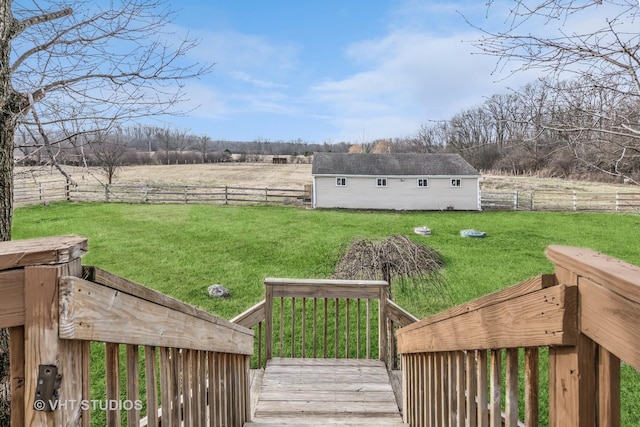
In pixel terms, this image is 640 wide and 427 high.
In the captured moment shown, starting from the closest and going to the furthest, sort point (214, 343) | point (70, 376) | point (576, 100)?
point (70, 376), point (214, 343), point (576, 100)

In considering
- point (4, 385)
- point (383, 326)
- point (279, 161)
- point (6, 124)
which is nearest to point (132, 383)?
point (4, 385)

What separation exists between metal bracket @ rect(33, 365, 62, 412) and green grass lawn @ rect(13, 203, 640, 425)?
5.70 m

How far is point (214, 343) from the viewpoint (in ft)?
6.55

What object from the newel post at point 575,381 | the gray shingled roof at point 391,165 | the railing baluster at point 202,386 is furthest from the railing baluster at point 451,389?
the gray shingled roof at point 391,165

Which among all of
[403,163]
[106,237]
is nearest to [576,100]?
[106,237]

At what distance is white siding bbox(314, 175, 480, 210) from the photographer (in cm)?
2153

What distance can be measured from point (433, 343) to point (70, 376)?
1609 millimetres

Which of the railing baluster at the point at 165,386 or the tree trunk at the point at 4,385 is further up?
the railing baluster at the point at 165,386

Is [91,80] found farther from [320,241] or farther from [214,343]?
[320,241]

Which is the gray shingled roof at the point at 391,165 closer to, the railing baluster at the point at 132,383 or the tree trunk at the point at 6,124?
the tree trunk at the point at 6,124

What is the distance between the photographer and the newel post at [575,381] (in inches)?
36.2

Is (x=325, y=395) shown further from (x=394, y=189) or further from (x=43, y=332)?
(x=394, y=189)

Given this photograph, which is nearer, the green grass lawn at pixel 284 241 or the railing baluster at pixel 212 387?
the railing baluster at pixel 212 387

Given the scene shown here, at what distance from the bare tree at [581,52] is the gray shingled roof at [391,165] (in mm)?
18629
